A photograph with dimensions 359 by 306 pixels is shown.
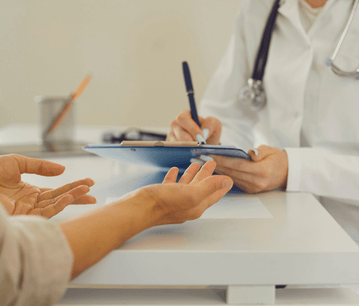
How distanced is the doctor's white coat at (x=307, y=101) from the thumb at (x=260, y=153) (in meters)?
0.05

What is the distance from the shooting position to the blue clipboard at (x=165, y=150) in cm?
53

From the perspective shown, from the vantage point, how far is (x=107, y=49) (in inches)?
83.4

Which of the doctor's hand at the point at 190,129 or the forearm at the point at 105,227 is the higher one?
the doctor's hand at the point at 190,129

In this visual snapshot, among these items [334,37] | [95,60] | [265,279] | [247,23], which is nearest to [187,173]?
[265,279]

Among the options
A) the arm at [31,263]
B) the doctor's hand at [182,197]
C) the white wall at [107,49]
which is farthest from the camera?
the white wall at [107,49]

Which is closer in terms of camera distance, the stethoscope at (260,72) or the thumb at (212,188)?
the thumb at (212,188)

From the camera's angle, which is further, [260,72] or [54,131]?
[54,131]

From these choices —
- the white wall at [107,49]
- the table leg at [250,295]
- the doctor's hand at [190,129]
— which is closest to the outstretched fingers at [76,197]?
the table leg at [250,295]

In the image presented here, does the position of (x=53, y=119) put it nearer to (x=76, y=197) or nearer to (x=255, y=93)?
(x=255, y=93)

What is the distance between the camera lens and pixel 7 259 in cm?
29

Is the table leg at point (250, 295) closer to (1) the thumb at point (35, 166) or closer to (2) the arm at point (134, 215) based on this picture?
(2) the arm at point (134, 215)

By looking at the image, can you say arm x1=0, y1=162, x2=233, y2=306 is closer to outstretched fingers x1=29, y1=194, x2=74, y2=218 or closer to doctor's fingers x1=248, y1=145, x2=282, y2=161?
outstretched fingers x1=29, y1=194, x2=74, y2=218

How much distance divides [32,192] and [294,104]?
Result: 2.31ft

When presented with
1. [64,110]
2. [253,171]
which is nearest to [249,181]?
[253,171]
